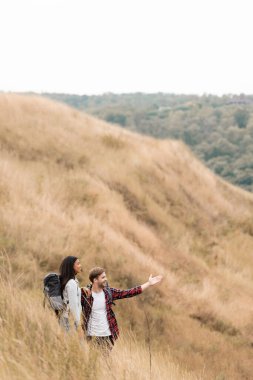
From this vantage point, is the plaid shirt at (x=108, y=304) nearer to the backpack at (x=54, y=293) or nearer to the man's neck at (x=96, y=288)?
the man's neck at (x=96, y=288)

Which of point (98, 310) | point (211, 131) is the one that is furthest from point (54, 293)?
point (211, 131)

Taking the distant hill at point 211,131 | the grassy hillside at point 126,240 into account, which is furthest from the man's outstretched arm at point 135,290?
the distant hill at point 211,131

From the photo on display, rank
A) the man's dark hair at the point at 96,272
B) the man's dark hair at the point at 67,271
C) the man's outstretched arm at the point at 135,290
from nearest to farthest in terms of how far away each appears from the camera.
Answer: the man's dark hair at the point at 67,271 → the man's dark hair at the point at 96,272 → the man's outstretched arm at the point at 135,290

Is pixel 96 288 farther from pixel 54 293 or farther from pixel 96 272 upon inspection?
pixel 54 293

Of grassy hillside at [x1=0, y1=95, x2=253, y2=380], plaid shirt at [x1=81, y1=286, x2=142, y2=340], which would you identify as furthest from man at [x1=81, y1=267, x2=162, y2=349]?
grassy hillside at [x1=0, y1=95, x2=253, y2=380]

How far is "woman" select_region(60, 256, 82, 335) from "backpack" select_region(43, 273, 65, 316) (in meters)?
0.04

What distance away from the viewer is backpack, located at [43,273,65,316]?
15.7 feet

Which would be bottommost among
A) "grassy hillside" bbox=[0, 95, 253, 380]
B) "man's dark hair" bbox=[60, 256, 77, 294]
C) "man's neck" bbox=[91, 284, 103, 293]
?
"grassy hillside" bbox=[0, 95, 253, 380]

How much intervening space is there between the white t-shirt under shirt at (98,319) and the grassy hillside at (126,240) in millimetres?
321

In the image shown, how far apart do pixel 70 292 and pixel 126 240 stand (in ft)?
22.4

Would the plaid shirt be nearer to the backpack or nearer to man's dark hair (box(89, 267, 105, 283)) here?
man's dark hair (box(89, 267, 105, 283))

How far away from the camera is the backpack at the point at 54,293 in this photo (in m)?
4.79

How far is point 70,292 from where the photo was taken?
480 centimetres

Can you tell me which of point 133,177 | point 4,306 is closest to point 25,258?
point 4,306
